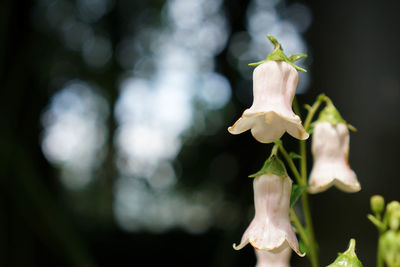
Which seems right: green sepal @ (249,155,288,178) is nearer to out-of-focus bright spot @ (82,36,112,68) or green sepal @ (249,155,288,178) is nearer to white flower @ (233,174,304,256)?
white flower @ (233,174,304,256)

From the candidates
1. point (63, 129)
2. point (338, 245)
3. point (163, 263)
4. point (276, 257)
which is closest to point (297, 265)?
point (338, 245)

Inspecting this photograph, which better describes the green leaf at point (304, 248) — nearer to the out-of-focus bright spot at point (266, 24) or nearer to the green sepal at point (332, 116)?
the green sepal at point (332, 116)

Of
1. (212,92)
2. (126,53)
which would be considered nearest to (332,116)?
(212,92)

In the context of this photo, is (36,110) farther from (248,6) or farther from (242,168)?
(248,6)

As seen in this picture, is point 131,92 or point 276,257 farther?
point 131,92

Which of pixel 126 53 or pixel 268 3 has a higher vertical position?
pixel 268 3

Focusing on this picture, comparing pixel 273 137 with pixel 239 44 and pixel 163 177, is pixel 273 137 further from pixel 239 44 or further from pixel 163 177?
pixel 163 177

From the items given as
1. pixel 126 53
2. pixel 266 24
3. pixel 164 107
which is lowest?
pixel 164 107
